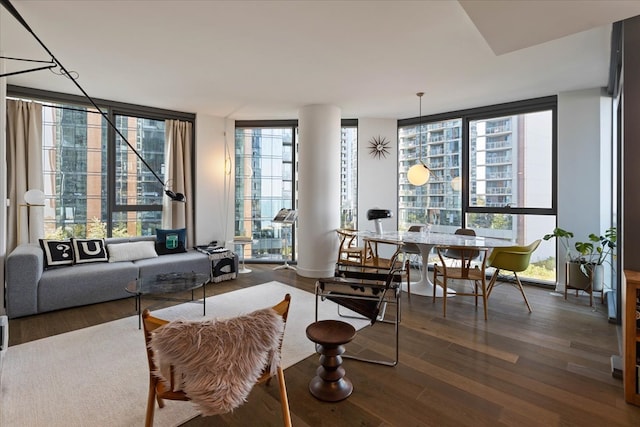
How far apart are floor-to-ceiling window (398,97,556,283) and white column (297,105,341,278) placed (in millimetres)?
1581

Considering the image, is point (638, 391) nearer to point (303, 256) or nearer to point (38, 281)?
point (303, 256)

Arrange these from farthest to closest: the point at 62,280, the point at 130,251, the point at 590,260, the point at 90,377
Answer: the point at 130,251 < the point at 590,260 < the point at 62,280 < the point at 90,377

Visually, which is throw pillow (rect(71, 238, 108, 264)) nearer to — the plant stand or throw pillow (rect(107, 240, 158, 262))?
throw pillow (rect(107, 240, 158, 262))

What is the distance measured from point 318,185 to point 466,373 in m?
3.28

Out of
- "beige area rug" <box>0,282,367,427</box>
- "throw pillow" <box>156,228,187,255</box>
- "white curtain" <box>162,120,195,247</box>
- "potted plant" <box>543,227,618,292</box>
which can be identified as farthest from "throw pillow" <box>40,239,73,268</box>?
"potted plant" <box>543,227,618,292</box>

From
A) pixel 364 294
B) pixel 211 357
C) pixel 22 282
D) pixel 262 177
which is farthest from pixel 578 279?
pixel 22 282

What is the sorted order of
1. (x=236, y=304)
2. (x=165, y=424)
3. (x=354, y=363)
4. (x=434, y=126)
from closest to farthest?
(x=165, y=424) → (x=354, y=363) → (x=236, y=304) → (x=434, y=126)

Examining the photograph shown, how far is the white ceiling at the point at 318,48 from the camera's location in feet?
7.35

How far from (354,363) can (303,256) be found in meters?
2.68

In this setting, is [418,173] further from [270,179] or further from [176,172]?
[176,172]

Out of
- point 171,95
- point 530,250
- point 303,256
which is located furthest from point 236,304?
point 530,250

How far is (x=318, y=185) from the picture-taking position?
4.88 meters

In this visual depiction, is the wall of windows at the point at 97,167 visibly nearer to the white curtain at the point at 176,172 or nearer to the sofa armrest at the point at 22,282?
the white curtain at the point at 176,172

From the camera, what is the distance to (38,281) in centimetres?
325
